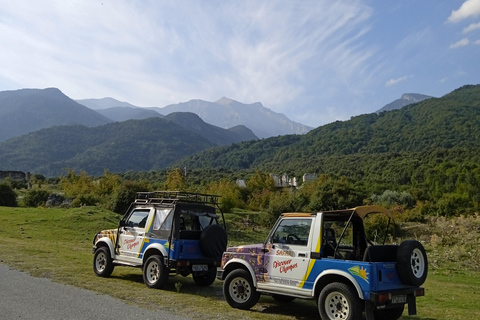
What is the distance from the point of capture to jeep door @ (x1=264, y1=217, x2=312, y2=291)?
7.97 meters

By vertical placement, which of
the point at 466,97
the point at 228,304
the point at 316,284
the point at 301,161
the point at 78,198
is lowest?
the point at 228,304

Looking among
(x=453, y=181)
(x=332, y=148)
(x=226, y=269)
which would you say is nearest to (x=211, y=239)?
(x=226, y=269)

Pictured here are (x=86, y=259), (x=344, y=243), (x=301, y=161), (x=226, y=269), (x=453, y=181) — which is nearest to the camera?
(x=344, y=243)

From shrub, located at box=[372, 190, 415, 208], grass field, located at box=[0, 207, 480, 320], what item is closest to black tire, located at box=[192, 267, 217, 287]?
grass field, located at box=[0, 207, 480, 320]

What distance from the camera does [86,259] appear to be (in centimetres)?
1536

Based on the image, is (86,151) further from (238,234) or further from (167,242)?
(167,242)

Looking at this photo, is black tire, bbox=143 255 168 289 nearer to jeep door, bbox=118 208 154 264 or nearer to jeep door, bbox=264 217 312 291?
jeep door, bbox=118 208 154 264

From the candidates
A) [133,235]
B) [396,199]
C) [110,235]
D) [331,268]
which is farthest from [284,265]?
[396,199]

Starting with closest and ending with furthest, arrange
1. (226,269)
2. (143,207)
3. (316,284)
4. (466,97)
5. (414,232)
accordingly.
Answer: (316,284)
(226,269)
(143,207)
(414,232)
(466,97)

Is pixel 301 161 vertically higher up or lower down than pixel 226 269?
higher up

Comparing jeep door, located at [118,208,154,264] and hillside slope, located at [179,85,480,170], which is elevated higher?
hillside slope, located at [179,85,480,170]

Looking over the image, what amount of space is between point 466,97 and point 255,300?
150m

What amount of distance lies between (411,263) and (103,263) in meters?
8.30

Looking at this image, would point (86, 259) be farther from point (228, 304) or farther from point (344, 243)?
point (344, 243)
